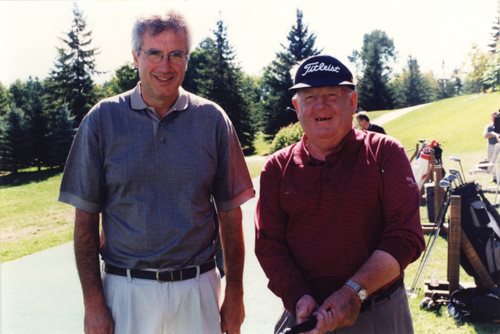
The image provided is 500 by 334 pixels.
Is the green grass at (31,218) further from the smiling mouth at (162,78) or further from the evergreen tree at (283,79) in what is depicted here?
the evergreen tree at (283,79)

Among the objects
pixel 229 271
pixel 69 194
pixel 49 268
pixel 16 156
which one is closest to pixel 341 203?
pixel 229 271

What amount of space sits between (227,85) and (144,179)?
116 feet

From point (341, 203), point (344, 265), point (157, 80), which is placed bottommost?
point (344, 265)

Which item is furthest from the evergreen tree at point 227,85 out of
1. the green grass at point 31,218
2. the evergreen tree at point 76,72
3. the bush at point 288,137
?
the green grass at point 31,218

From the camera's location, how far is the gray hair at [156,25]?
2.35 meters

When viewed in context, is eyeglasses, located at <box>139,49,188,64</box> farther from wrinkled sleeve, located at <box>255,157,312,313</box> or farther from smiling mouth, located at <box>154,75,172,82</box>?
wrinkled sleeve, located at <box>255,157,312,313</box>

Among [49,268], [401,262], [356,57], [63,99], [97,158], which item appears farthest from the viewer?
[356,57]

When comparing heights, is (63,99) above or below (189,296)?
above

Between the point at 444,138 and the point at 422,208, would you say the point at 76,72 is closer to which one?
the point at 444,138

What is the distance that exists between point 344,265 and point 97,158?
1224 millimetres

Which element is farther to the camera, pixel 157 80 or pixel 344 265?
pixel 157 80

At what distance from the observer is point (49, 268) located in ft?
23.2

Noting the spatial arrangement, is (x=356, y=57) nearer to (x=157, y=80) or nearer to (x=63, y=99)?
(x=63, y=99)

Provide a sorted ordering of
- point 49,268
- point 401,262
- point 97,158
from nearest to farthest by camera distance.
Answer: point 401,262
point 97,158
point 49,268
